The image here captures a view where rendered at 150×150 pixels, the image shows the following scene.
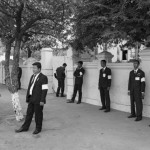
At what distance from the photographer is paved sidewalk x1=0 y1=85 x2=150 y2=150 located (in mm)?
5738

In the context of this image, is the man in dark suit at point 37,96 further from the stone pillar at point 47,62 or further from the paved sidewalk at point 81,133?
the stone pillar at point 47,62

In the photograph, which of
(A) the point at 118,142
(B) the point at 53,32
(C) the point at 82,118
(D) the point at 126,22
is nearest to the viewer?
(A) the point at 118,142

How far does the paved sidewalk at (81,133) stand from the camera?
574 centimetres

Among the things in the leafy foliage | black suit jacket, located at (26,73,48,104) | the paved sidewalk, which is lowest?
the paved sidewalk

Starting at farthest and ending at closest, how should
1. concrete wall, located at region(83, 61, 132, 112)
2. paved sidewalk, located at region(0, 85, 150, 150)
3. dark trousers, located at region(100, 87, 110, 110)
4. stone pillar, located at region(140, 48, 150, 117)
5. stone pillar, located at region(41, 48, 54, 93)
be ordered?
stone pillar, located at region(41, 48, 54, 93), dark trousers, located at region(100, 87, 110, 110), concrete wall, located at region(83, 61, 132, 112), stone pillar, located at region(140, 48, 150, 117), paved sidewalk, located at region(0, 85, 150, 150)

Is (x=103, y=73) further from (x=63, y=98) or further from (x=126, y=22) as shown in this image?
(x=63, y=98)

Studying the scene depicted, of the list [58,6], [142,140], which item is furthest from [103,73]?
[142,140]

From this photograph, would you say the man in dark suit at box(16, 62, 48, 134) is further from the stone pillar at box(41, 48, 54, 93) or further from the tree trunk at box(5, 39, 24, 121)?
the stone pillar at box(41, 48, 54, 93)

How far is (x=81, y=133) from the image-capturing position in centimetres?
668

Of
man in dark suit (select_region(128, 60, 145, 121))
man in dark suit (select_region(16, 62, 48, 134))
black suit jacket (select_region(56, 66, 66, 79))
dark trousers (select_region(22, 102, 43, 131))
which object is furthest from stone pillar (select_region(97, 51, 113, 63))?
dark trousers (select_region(22, 102, 43, 131))

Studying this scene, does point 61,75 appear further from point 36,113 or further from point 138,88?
point 36,113

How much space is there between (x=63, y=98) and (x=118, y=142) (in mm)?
7087

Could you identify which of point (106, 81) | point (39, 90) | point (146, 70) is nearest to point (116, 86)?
point (106, 81)

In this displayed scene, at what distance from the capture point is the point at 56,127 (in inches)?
289
